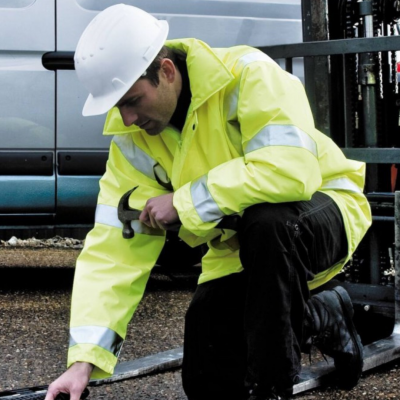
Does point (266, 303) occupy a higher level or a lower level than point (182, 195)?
lower

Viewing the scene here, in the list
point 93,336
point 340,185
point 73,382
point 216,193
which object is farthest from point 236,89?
point 73,382

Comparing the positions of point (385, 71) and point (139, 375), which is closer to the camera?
point (139, 375)

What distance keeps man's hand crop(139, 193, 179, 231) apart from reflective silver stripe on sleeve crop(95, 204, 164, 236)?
0.09 meters

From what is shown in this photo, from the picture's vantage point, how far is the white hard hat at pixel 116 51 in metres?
3.01

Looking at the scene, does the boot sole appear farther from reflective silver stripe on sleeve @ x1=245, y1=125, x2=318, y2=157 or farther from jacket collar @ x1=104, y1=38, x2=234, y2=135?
jacket collar @ x1=104, y1=38, x2=234, y2=135

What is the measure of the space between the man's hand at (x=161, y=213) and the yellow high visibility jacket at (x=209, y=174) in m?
0.03

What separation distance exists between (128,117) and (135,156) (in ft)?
0.79

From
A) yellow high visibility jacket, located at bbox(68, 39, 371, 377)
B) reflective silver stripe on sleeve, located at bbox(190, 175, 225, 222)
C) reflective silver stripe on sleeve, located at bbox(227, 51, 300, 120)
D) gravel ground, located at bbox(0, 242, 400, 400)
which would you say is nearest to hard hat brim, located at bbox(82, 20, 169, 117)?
yellow high visibility jacket, located at bbox(68, 39, 371, 377)

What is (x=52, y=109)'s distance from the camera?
18.2ft

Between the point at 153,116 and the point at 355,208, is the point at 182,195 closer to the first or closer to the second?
the point at 153,116

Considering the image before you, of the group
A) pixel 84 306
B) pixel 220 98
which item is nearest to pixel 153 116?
pixel 220 98

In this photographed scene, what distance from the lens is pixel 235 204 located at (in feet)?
9.62

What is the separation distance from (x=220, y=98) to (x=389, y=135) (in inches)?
65.2

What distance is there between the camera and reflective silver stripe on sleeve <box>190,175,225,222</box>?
9.59 ft
